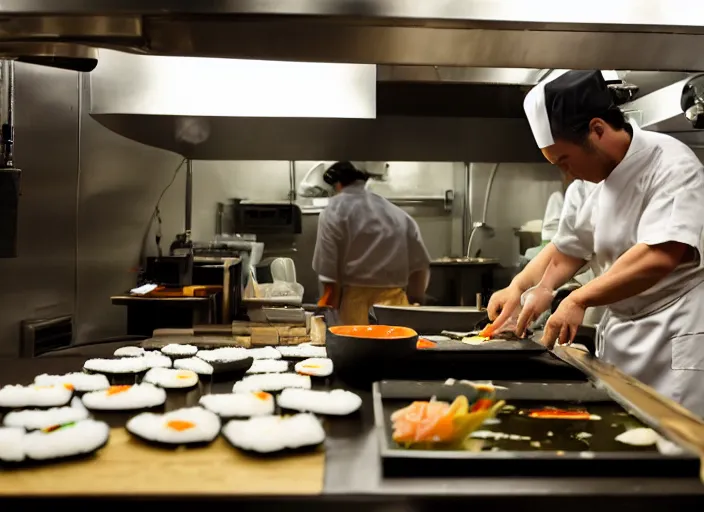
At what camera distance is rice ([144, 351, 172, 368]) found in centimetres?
145

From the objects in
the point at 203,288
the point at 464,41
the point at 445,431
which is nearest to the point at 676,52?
the point at 464,41

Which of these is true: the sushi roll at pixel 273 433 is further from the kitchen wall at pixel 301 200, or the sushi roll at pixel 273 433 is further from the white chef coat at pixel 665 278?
the kitchen wall at pixel 301 200

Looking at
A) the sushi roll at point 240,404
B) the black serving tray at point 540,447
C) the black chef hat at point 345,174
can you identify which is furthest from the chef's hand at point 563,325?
the black chef hat at point 345,174

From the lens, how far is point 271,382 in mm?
1288

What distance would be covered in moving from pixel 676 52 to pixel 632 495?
115 cm

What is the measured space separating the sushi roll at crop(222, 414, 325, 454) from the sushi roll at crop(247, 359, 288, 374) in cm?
42

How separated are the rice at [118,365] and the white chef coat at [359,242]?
2903 mm

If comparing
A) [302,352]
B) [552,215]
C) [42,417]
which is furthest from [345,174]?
[42,417]

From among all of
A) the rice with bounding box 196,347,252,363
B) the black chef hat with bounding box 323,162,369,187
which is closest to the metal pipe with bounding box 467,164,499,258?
the black chef hat with bounding box 323,162,369,187

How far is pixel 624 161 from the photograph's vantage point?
2068 millimetres

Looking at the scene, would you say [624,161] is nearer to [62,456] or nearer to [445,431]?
[445,431]

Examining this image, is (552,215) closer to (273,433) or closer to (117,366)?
(117,366)

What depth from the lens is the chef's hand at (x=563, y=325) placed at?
5.58 ft

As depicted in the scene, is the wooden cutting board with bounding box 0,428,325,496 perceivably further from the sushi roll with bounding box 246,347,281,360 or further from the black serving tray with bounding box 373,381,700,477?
the sushi roll with bounding box 246,347,281,360
